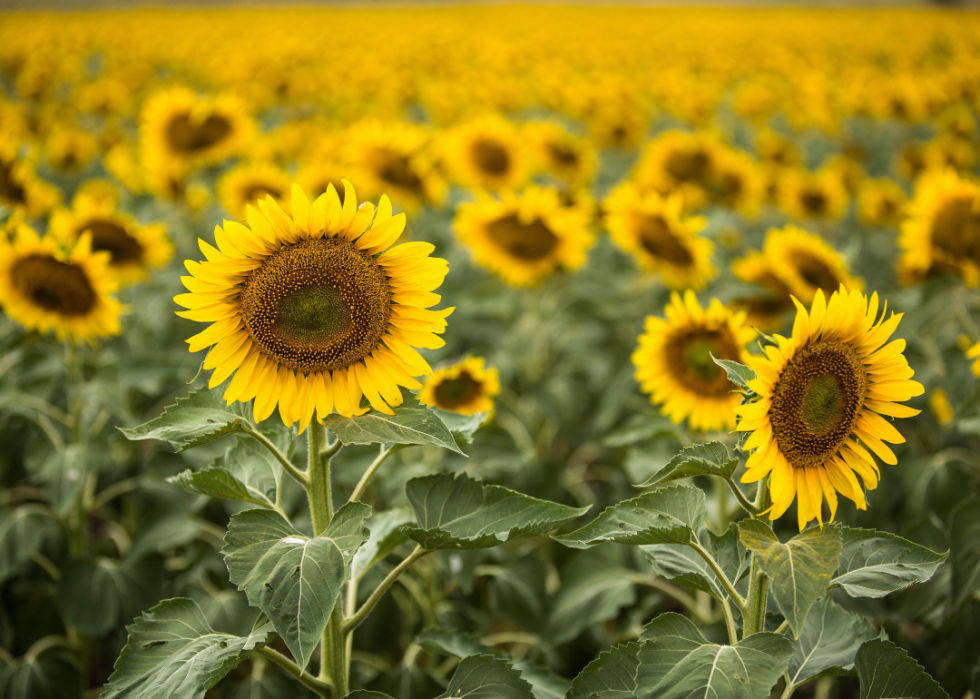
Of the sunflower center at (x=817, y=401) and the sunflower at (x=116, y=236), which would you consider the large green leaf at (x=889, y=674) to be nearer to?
the sunflower center at (x=817, y=401)

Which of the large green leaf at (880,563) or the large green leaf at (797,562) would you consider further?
the large green leaf at (880,563)

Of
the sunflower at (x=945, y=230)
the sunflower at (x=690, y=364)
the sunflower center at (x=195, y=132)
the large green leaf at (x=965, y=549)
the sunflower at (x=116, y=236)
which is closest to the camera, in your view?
the large green leaf at (x=965, y=549)

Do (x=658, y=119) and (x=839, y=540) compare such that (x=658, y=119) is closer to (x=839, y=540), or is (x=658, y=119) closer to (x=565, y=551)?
(x=565, y=551)

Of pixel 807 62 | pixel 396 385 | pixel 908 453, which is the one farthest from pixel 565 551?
pixel 807 62

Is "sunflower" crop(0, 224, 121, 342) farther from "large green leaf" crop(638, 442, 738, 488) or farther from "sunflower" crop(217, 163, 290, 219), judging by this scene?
"large green leaf" crop(638, 442, 738, 488)

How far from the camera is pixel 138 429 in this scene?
1.40 metres

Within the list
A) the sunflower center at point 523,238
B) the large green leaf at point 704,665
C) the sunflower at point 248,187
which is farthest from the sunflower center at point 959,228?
→ the sunflower at point 248,187

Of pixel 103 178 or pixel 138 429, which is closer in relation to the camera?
pixel 138 429

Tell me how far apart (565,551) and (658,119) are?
760cm

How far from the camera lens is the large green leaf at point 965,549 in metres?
2.10

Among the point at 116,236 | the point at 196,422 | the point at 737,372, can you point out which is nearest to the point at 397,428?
the point at 196,422

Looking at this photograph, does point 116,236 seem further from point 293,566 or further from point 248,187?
point 293,566

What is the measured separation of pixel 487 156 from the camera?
15.9 feet

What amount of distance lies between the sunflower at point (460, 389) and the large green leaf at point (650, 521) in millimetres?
1033
